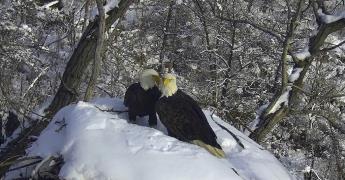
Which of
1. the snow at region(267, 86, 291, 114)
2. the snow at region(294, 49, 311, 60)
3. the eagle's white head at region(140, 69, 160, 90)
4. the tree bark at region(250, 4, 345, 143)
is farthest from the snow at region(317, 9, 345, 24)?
the eagle's white head at region(140, 69, 160, 90)

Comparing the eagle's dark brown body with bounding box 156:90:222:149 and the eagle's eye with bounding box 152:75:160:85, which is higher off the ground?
the eagle's eye with bounding box 152:75:160:85

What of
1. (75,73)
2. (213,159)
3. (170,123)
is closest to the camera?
(213,159)

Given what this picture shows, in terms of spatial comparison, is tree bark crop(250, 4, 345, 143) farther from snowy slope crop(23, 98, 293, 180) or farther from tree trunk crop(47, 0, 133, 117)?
snowy slope crop(23, 98, 293, 180)

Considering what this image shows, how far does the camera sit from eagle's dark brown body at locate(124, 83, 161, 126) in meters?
3.40

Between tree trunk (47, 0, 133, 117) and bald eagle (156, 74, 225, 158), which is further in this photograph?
tree trunk (47, 0, 133, 117)

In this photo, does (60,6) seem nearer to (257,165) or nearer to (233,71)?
(233,71)

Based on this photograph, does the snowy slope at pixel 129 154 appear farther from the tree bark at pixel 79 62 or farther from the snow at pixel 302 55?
the snow at pixel 302 55

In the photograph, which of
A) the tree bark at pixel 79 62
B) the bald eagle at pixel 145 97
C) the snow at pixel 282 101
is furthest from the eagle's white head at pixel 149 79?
the snow at pixel 282 101

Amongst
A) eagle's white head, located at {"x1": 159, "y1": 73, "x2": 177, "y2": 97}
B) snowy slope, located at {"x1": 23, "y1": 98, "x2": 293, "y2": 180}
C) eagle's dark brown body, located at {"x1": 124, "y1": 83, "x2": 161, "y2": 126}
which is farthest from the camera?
eagle's dark brown body, located at {"x1": 124, "y1": 83, "x2": 161, "y2": 126}

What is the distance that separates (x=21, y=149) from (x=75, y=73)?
7.53 feet

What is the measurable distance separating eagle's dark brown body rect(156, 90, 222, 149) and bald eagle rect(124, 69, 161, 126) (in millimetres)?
208

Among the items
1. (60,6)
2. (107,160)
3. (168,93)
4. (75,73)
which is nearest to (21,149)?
(168,93)

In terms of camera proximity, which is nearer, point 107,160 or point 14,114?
point 107,160

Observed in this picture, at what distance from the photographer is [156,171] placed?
2.33 metres
